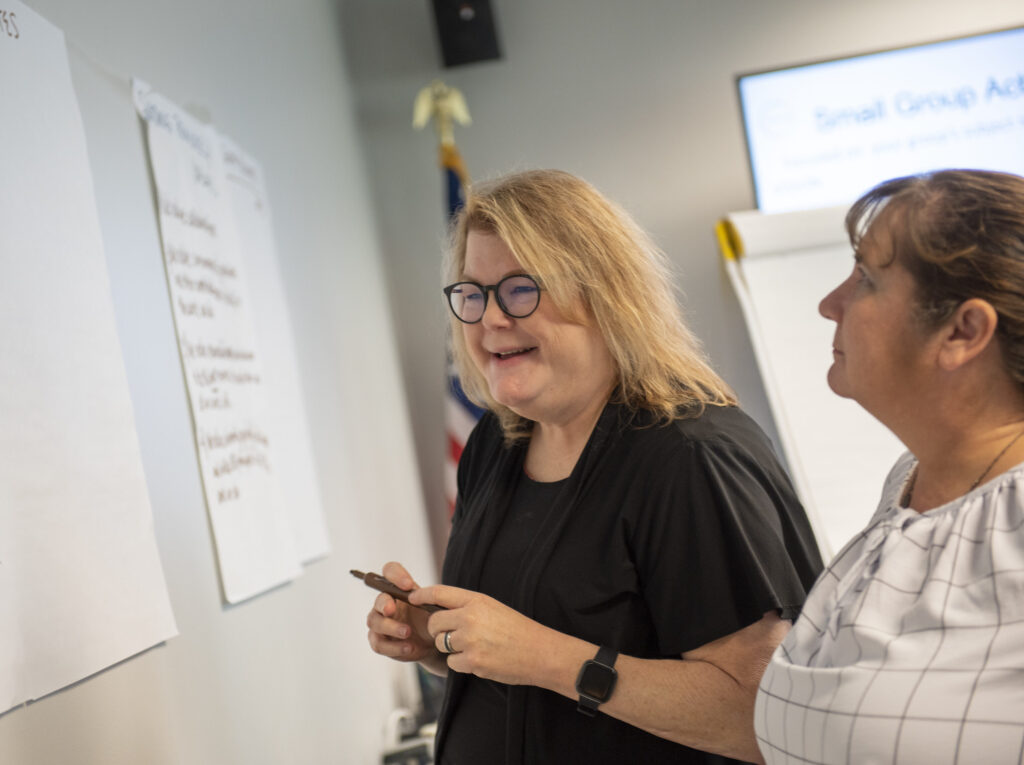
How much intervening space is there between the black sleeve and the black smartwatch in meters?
0.08

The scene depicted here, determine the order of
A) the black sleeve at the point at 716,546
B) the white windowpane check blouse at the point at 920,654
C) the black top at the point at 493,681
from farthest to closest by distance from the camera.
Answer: the black top at the point at 493,681
the black sleeve at the point at 716,546
the white windowpane check blouse at the point at 920,654

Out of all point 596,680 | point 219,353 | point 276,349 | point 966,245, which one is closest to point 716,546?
point 596,680

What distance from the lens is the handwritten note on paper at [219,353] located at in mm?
1580

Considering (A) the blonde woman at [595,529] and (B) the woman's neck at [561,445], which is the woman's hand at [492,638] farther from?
(B) the woman's neck at [561,445]

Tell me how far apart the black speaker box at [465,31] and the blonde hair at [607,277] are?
2.35m

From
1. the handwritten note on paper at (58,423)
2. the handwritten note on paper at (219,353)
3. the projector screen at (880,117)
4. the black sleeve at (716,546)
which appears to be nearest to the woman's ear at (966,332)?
the black sleeve at (716,546)

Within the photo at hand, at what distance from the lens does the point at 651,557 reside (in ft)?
3.56

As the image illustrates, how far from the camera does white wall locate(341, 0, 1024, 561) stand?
3.51 meters

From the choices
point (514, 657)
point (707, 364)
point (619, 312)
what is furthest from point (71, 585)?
point (707, 364)

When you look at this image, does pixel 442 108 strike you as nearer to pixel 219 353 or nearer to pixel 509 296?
pixel 219 353

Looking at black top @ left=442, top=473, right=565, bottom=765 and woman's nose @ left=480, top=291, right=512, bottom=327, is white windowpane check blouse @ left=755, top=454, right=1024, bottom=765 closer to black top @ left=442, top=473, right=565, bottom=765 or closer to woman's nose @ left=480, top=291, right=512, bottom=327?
black top @ left=442, top=473, right=565, bottom=765

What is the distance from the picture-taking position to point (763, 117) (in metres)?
3.53

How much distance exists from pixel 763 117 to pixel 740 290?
751 mm

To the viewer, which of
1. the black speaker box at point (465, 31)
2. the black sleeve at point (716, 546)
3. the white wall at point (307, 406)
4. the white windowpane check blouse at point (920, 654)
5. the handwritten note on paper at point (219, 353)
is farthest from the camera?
the black speaker box at point (465, 31)
